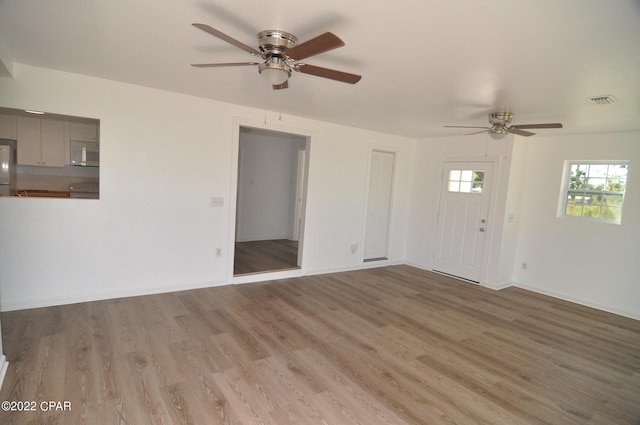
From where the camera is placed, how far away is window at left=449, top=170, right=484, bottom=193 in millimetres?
5394

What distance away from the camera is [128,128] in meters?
3.63

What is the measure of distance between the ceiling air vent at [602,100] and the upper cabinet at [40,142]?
6.56 m

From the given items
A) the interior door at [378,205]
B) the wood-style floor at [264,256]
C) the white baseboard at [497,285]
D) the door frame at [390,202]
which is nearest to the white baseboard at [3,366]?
the wood-style floor at [264,256]

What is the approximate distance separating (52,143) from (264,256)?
12.0 feet

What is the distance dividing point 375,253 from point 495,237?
6.89ft

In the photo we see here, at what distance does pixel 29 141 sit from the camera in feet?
14.9

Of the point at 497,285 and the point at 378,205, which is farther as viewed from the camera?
the point at 378,205

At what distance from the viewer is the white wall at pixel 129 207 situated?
3.25 m

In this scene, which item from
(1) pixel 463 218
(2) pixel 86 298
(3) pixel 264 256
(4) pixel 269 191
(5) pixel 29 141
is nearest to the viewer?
(2) pixel 86 298

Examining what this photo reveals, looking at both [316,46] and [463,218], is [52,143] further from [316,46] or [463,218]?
[463,218]

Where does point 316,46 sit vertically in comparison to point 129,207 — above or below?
above

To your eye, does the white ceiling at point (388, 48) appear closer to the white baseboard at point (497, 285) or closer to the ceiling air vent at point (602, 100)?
the ceiling air vent at point (602, 100)

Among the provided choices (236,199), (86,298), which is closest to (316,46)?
(236,199)

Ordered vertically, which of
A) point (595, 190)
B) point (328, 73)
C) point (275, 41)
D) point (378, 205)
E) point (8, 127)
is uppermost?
point (275, 41)
